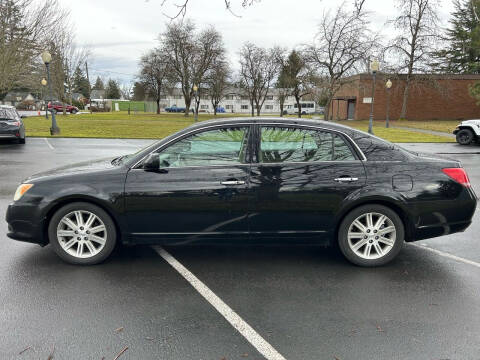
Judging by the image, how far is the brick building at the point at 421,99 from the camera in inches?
1668

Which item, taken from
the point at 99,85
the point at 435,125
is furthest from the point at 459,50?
the point at 99,85

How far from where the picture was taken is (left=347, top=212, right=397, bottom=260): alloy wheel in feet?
13.8

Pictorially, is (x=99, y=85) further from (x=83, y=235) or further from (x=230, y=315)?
(x=230, y=315)

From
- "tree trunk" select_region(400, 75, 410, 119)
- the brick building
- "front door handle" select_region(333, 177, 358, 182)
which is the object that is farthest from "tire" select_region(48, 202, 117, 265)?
"tree trunk" select_region(400, 75, 410, 119)

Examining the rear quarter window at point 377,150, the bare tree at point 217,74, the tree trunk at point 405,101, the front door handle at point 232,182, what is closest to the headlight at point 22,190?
the front door handle at point 232,182

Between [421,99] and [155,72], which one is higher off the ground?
[155,72]

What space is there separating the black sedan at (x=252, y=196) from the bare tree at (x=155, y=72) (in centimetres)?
5579

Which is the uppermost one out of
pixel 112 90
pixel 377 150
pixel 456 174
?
pixel 112 90

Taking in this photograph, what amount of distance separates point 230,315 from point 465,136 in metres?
19.7

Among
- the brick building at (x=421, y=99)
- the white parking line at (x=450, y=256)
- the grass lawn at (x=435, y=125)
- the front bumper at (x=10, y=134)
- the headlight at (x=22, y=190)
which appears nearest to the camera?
the headlight at (x=22, y=190)

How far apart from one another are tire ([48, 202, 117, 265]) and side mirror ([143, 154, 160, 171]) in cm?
67

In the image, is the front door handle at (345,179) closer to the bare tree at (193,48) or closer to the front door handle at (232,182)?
the front door handle at (232,182)

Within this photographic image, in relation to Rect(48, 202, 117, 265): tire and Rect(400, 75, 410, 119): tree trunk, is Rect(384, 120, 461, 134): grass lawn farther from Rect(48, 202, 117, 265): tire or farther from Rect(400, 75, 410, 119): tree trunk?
Rect(48, 202, 117, 265): tire

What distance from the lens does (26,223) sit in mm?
4117
